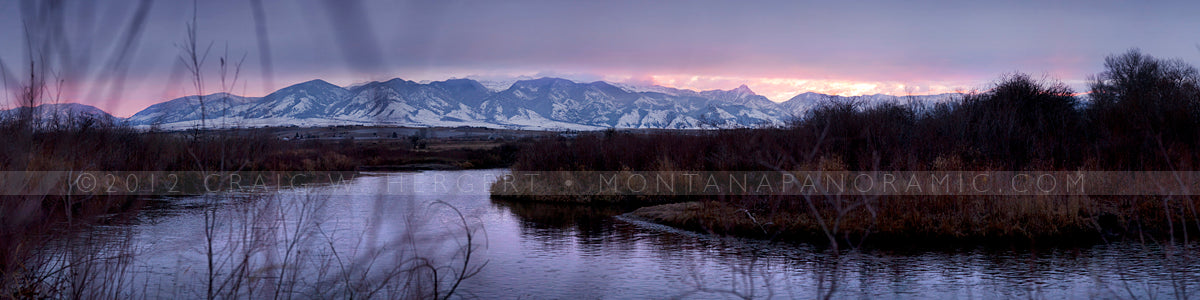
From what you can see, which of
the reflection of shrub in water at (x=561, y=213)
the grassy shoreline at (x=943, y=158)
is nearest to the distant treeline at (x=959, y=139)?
the grassy shoreline at (x=943, y=158)

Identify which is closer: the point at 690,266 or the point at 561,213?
the point at 690,266

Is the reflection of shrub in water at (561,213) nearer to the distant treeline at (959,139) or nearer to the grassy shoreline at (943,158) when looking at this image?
the grassy shoreline at (943,158)

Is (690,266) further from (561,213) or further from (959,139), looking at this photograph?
(959,139)

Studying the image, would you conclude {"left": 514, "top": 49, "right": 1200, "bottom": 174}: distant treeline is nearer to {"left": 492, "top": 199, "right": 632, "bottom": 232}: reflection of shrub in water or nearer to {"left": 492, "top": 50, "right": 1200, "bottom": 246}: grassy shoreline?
{"left": 492, "top": 50, "right": 1200, "bottom": 246}: grassy shoreline

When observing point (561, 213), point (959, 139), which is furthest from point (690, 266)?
point (959, 139)

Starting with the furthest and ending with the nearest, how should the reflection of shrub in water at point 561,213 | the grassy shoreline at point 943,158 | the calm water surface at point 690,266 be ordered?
the reflection of shrub in water at point 561,213
the grassy shoreline at point 943,158
the calm water surface at point 690,266

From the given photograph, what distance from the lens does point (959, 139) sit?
27.2 meters

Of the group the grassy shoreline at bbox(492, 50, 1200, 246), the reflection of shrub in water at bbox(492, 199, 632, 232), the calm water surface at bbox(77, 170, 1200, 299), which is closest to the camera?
the calm water surface at bbox(77, 170, 1200, 299)

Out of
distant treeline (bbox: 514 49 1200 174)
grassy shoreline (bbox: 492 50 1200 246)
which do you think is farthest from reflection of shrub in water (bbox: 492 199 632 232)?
distant treeline (bbox: 514 49 1200 174)

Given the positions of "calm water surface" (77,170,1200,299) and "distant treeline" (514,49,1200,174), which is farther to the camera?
"distant treeline" (514,49,1200,174)

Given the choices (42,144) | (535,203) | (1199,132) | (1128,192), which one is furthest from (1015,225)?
(42,144)

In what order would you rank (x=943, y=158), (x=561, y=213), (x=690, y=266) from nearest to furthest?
(x=690, y=266) → (x=943, y=158) → (x=561, y=213)

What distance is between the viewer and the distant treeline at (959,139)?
74.2 feet

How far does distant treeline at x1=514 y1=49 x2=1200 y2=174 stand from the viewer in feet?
74.2
